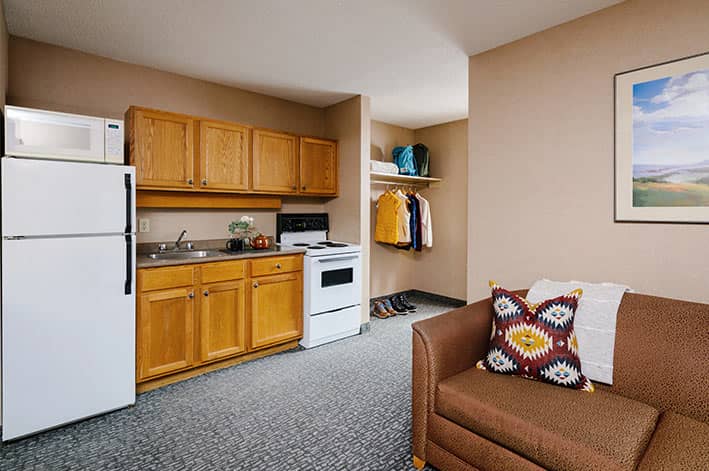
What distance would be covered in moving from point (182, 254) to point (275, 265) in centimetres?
82

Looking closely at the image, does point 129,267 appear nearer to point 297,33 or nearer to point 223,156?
point 223,156

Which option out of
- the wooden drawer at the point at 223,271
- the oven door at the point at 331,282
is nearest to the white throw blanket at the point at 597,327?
the oven door at the point at 331,282

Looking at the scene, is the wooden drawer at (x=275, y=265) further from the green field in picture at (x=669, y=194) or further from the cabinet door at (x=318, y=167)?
the green field in picture at (x=669, y=194)

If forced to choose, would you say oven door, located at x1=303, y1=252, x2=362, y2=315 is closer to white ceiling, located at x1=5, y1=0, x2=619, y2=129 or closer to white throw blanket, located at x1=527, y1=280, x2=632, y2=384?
white ceiling, located at x1=5, y1=0, x2=619, y2=129

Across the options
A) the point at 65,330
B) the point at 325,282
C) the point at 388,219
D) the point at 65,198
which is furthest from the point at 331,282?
the point at 65,198

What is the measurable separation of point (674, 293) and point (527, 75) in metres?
1.62

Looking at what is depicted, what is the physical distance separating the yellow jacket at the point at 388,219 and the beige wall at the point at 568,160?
1765mm

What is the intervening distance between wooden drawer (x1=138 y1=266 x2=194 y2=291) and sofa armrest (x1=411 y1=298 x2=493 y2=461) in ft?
6.07

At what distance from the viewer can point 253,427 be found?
2.22 meters

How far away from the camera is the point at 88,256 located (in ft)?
7.39

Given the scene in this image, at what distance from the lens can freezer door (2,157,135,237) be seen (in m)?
2.03

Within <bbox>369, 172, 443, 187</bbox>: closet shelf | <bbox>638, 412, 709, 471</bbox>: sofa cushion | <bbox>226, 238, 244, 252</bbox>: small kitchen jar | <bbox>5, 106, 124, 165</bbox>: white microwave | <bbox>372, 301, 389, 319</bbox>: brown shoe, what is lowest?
<bbox>372, 301, 389, 319</bbox>: brown shoe

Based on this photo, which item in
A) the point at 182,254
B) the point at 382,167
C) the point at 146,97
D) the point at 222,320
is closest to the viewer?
the point at 222,320

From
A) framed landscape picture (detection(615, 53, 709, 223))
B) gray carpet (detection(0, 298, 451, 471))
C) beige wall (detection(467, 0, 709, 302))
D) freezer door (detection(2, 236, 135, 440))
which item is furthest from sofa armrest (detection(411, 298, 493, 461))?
freezer door (detection(2, 236, 135, 440))
